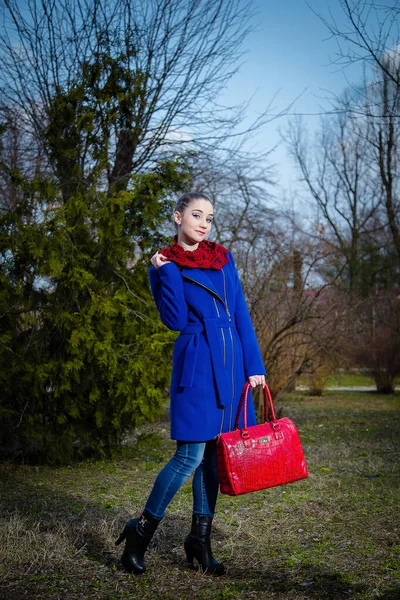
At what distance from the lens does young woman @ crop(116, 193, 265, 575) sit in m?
2.73

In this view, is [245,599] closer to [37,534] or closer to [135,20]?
[37,534]

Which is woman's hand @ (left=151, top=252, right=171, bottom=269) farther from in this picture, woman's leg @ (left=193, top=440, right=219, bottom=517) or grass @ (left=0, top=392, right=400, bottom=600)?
grass @ (left=0, top=392, right=400, bottom=600)

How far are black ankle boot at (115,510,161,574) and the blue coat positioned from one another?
420mm

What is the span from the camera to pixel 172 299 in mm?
2734

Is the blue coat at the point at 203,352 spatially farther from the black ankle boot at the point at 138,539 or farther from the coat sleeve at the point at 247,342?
the black ankle boot at the point at 138,539

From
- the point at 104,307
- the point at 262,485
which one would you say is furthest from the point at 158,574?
the point at 104,307

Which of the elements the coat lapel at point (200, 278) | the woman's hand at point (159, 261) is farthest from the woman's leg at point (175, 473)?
the woman's hand at point (159, 261)

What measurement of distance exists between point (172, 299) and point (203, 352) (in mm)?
285

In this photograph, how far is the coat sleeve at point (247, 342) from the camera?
2885mm

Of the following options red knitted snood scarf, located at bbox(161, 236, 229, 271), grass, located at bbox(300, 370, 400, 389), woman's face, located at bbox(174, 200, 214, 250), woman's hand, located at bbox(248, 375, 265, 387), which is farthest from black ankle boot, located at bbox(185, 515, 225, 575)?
grass, located at bbox(300, 370, 400, 389)

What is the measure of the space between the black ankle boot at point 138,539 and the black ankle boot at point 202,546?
21 centimetres

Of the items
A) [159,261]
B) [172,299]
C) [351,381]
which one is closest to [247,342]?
[172,299]

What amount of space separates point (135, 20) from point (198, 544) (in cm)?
670

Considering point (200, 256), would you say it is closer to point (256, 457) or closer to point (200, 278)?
point (200, 278)
